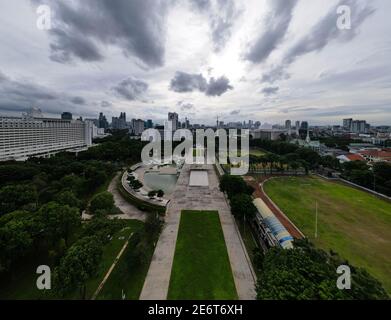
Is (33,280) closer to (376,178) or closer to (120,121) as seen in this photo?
(376,178)

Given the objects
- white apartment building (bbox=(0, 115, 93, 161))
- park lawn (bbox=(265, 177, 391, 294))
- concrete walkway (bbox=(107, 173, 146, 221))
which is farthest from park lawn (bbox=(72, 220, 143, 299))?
white apartment building (bbox=(0, 115, 93, 161))

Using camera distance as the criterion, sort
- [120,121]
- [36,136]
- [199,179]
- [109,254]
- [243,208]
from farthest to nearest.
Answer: [120,121], [36,136], [199,179], [243,208], [109,254]

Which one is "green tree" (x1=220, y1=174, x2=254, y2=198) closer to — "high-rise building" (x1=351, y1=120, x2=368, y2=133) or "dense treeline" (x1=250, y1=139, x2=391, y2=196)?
"dense treeline" (x1=250, y1=139, x2=391, y2=196)

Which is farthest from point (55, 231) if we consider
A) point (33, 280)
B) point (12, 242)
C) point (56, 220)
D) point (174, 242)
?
point (174, 242)

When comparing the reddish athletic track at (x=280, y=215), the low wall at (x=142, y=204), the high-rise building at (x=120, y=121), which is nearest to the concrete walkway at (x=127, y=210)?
the low wall at (x=142, y=204)

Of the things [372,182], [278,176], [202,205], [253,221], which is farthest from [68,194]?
[372,182]

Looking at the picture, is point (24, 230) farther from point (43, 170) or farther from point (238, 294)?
point (43, 170)
